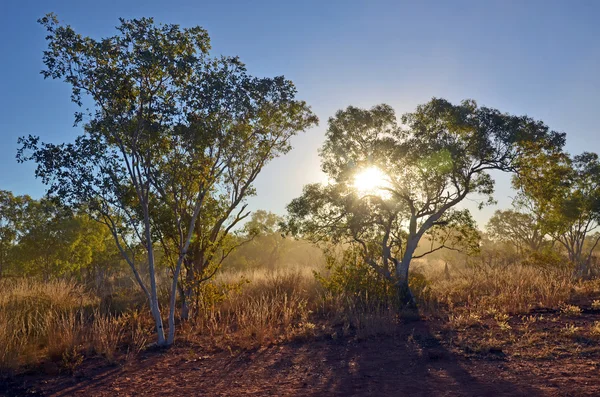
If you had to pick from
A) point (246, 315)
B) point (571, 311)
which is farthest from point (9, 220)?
point (571, 311)

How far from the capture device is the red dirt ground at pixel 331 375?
5.16 m

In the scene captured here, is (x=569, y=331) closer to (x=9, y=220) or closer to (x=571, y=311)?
(x=571, y=311)

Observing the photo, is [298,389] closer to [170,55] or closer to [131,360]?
[131,360]

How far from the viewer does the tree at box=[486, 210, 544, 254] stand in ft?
112

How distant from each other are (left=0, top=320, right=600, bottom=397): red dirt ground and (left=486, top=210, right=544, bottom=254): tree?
31.0m

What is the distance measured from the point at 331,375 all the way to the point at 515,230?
118ft

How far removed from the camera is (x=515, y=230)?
120 feet

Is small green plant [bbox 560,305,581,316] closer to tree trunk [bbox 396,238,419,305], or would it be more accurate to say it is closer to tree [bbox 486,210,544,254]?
tree trunk [bbox 396,238,419,305]

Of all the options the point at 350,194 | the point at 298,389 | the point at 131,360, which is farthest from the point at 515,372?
the point at 350,194

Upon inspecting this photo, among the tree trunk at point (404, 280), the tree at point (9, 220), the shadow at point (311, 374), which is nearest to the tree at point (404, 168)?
the tree trunk at point (404, 280)

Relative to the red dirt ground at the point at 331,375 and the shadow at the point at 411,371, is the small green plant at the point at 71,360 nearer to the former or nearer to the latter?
the red dirt ground at the point at 331,375

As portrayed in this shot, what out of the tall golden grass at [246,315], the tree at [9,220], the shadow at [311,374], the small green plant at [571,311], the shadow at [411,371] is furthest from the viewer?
the tree at [9,220]

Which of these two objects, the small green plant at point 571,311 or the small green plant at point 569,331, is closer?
the small green plant at point 569,331

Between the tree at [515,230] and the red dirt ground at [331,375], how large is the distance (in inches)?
1222
